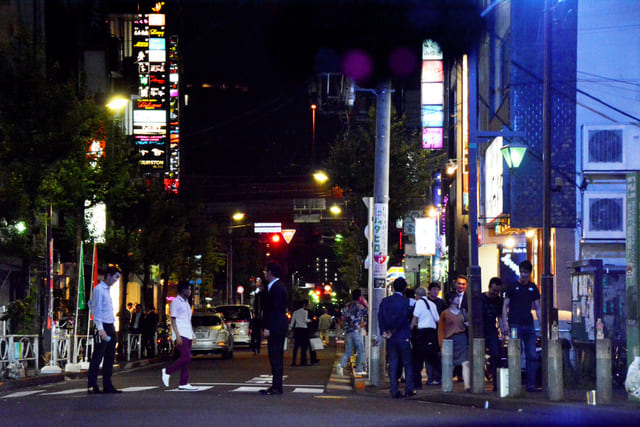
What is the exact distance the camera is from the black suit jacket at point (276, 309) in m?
13.8

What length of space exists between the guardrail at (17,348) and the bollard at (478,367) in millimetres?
9812

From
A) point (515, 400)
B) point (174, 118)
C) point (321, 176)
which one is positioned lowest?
point (515, 400)

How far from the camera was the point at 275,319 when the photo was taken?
45.7 feet

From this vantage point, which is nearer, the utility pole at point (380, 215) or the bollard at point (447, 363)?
the bollard at point (447, 363)

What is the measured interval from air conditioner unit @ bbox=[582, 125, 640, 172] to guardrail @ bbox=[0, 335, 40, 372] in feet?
42.0

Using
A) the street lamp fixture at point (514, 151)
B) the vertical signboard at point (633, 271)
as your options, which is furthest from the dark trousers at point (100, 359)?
the street lamp fixture at point (514, 151)

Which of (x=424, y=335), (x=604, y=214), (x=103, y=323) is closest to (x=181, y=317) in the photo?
(x=103, y=323)

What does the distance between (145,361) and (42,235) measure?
7.70 meters

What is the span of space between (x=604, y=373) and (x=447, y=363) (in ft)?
9.92

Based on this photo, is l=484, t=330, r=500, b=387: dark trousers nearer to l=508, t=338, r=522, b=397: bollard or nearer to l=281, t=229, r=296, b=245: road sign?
l=508, t=338, r=522, b=397: bollard

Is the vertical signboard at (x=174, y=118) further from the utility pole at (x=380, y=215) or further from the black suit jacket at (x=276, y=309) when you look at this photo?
the black suit jacket at (x=276, y=309)

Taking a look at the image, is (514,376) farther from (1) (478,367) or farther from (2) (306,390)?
(2) (306,390)

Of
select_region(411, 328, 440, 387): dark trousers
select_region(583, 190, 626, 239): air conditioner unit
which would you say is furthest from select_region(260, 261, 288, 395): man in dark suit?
select_region(583, 190, 626, 239): air conditioner unit

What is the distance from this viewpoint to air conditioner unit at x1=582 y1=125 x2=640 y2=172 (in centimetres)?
2194
